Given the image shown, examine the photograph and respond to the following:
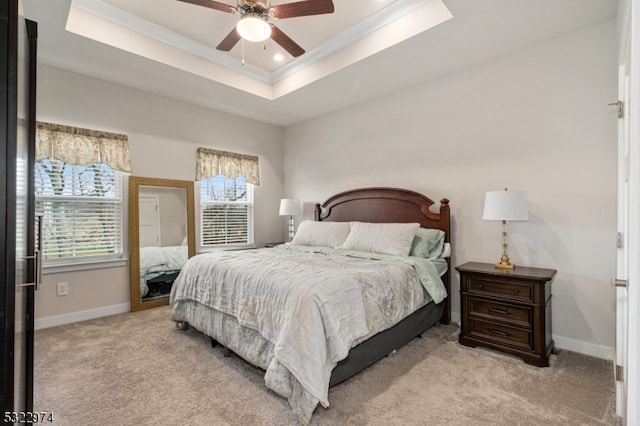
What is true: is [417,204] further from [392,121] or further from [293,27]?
[293,27]

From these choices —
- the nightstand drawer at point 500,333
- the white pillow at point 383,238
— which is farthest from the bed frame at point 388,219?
the nightstand drawer at point 500,333

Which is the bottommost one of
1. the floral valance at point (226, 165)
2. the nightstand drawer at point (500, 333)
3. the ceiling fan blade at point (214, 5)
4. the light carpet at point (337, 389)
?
the light carpet at point (337, 389)

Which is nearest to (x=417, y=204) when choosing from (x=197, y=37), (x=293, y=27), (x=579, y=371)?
(x=579, y=371)

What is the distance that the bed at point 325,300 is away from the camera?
186 centimetres

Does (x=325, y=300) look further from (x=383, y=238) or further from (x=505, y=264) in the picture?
(x=505, y=264)

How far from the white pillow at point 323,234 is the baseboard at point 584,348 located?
230 centimetres

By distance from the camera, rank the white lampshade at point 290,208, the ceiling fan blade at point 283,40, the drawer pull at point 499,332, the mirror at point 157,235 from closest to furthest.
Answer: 1. the ceiling fan blade at point 283,40
2. the drawer pull at point 499,332
3. the mirror at point 157,235
4. the white lampshade at point 290,208

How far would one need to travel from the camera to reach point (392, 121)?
3992 mm

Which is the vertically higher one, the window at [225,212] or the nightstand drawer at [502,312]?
the window at [225,212]

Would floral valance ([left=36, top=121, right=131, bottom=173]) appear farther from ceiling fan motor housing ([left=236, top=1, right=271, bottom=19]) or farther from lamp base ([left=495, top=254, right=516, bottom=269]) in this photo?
lamp base ([left=495, top=254, right=516, bottom=269])

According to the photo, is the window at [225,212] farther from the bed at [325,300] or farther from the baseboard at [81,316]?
the bed at [325,300]

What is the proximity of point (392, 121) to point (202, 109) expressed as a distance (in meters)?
2.73

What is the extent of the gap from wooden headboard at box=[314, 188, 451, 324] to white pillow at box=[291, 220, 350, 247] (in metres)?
0.39

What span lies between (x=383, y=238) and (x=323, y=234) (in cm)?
89
